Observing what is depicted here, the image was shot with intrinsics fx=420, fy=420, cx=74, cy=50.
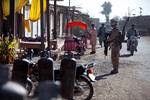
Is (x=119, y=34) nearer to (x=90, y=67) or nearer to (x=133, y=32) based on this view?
(x=90, y=67)

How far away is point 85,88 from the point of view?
27.7ft

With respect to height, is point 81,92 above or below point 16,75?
below

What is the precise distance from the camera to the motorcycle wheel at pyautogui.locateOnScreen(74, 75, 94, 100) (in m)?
8.30

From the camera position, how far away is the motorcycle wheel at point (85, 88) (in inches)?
327

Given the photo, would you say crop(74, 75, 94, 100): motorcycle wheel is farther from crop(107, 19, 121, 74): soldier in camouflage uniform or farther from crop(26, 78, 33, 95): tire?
crop(107, 19, 121, 74): soldier in camouflage uniform

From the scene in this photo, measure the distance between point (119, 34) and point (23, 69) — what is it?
6.62 m

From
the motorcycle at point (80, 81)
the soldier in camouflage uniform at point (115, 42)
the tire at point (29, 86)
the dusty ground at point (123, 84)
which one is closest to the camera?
the tire at point (29, 86)

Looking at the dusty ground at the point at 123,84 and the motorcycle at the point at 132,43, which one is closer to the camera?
the dusty ground at the point at 123,84

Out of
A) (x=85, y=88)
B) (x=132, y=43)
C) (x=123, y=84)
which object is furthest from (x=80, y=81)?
(x=132, y=43)

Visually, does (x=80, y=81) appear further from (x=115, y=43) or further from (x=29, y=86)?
(x=115, y=43)

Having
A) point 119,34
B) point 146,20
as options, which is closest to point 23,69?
point 119,34

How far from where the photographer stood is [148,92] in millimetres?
9820

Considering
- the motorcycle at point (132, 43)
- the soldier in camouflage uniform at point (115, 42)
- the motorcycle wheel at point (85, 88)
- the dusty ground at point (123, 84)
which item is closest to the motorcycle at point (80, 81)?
the motorcycle wheel at point (85, 88)

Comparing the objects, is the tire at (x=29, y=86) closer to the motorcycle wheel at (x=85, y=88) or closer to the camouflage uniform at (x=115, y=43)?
the motorcycle wheel at (x=85, y=88)
